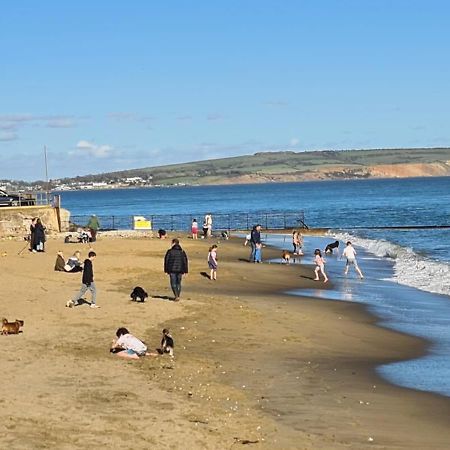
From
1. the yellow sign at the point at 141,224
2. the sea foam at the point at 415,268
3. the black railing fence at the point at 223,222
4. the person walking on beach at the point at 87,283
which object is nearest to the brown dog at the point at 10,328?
the person walking on beach at the point at 87,283

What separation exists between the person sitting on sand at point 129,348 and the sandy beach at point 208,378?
22 cm

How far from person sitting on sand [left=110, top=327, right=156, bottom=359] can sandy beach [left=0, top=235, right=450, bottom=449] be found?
0.22m

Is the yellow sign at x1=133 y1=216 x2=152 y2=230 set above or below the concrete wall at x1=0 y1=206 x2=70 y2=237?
below

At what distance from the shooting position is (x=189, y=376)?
46.3 feet

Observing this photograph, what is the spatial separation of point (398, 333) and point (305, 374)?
5.66 metres

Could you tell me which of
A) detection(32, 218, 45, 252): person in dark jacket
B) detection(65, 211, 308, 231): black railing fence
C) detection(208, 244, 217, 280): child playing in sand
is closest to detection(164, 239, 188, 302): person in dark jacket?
detection(208, 244, 217, 280): child playing in sand

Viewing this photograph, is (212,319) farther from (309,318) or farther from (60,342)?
(60,342)

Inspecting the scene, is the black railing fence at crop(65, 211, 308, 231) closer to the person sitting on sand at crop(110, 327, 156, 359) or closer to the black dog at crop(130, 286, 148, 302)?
the black dog at crop(130, 286, 148, 302)

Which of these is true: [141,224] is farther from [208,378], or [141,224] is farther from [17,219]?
[208,378]

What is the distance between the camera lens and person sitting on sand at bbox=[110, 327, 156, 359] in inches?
605

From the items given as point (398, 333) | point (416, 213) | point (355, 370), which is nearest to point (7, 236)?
point (398, 333)

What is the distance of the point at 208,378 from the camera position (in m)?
14.0

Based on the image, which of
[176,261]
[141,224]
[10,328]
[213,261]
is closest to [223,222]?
[141,224]

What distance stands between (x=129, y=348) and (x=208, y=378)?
2.01 m
